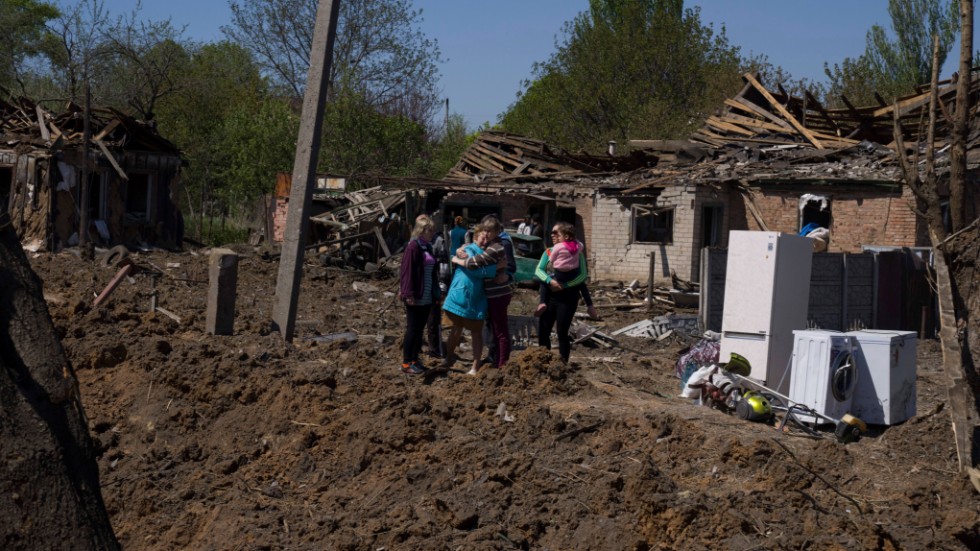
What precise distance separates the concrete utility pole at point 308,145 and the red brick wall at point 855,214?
44.5ft

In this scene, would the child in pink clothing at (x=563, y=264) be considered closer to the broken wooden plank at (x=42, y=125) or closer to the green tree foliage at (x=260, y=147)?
the broken wooden plank at (x=42, y=125)

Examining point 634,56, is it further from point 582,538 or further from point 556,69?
point 582,538

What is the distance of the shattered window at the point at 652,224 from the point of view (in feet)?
77.0

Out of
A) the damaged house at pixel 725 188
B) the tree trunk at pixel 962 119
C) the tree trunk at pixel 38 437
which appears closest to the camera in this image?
the tree trunk at pixel 38 437

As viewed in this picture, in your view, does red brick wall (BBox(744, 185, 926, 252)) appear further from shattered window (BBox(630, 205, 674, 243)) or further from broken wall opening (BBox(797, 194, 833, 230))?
shattered window (BBox(630, 205, 674, 243))

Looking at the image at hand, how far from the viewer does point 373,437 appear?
7.25m

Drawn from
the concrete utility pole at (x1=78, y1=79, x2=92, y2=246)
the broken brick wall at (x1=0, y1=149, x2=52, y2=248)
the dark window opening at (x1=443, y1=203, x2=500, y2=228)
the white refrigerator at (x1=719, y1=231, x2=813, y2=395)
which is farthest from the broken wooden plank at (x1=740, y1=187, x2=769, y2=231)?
the broken brick wall at (x1=0, y1=149, x2=52, y2=248)

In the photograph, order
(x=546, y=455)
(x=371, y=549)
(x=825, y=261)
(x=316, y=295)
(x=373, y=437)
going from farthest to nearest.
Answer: (x=316, y=295) < (x=825, y=261) < (x=373, y=437) < (x=546, y=455) < (x=371, y=549)

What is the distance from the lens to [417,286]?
9.90 m

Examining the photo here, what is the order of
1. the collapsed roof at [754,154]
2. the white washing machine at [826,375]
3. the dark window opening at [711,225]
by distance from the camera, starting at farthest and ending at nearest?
→ the dark window opening at [711,225] → the collapsed roof at [754,154] → the white washing machine at [826,375]

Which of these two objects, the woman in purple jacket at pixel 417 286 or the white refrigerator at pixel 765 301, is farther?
the woman in purple jacket at pixel 417 286

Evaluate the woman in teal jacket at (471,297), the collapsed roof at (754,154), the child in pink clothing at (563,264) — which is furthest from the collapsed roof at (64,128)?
the child in pink clothing at (563,264)

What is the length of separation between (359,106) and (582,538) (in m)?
31.0

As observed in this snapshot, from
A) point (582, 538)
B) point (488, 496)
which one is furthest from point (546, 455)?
point (582, 538)
